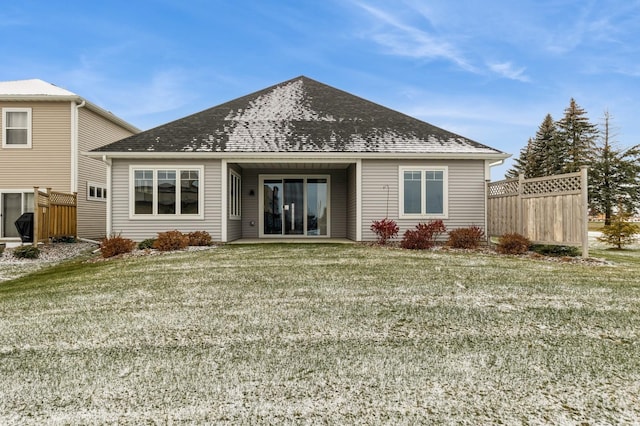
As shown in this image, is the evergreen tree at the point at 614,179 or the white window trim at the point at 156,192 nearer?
the white window trim at the point at 156,192

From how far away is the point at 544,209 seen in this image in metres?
10.5

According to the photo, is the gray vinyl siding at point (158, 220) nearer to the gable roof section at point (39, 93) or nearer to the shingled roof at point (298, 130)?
the shingled roof at point (298, 130)

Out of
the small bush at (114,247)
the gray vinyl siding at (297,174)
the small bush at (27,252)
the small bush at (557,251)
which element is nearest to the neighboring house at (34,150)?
the small bush at (27,252)

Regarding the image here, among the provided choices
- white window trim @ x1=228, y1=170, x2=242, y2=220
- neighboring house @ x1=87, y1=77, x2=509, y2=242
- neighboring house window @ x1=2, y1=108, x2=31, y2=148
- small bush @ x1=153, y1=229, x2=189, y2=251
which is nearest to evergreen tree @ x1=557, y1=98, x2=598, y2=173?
neighboring house @ x1=87, y1=77, x2=509, y2=242

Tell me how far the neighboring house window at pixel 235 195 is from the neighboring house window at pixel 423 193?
552 centimetres

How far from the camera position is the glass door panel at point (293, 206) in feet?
50.2

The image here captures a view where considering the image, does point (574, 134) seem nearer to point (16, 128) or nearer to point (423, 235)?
point (423, 235)

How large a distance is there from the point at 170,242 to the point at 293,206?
17.6 ft

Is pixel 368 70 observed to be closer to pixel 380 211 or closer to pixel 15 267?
pixel 380 211

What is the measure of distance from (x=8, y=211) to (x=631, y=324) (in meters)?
18.2

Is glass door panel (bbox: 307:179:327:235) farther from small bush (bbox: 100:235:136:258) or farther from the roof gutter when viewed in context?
small bush (bbox: 100:235:136:258)

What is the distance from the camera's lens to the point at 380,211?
1291 centimetres

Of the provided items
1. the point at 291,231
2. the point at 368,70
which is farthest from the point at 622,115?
the point at 291,231

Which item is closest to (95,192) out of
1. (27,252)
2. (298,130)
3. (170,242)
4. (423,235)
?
(27,252)
